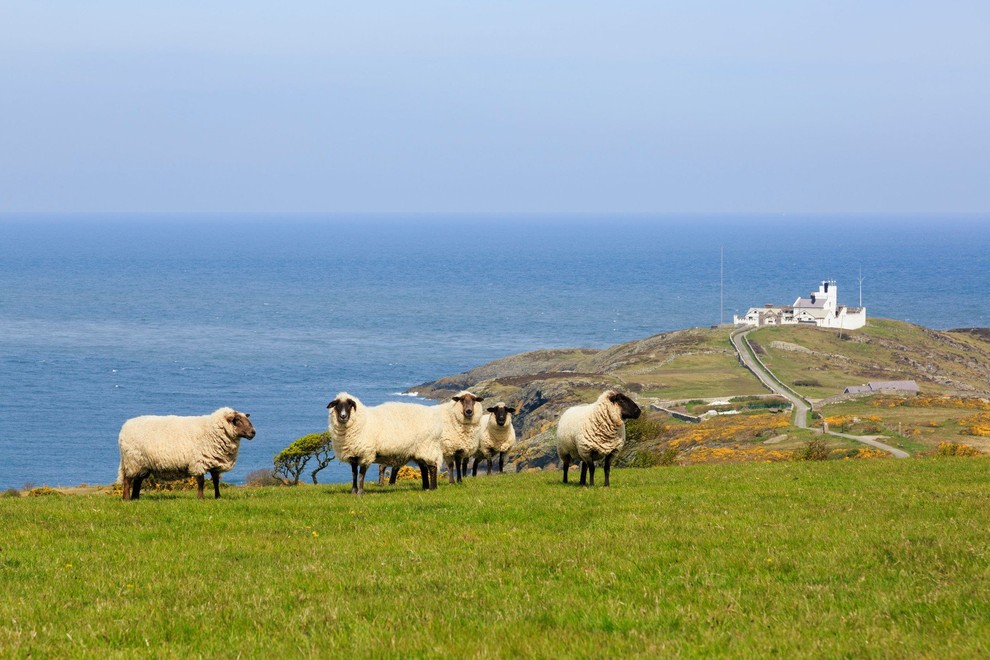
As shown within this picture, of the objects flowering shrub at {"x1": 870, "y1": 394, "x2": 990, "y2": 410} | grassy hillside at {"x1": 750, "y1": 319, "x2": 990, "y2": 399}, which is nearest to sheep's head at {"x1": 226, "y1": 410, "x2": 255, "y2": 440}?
flowering shrub at {"x1": 870, "y1": 394, "x2": 990, "y2": 410}

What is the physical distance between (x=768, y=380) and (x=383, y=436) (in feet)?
298

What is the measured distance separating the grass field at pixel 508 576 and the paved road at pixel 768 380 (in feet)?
181

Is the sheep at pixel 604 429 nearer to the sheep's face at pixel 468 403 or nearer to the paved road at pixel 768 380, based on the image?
the sheep's face at pixel 468 403

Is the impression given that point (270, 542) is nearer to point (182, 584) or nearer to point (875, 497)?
point (182, 584)

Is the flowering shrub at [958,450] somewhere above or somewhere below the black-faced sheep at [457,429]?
below

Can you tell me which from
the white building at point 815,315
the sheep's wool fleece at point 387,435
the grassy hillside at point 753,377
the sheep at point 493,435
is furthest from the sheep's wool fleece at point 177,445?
the white building at point 815,315

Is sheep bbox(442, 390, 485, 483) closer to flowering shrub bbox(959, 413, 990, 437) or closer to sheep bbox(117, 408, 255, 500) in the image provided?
sheep bbox(117, 408, 255, 500)

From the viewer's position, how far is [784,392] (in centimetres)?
10288

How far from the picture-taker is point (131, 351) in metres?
171

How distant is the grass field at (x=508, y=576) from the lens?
10.5 metres

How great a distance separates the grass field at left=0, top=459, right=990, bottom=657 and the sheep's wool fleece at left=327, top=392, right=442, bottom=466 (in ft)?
10.4

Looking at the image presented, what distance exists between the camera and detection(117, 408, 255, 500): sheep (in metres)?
23.4

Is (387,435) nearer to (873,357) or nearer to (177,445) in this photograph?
(177,445)

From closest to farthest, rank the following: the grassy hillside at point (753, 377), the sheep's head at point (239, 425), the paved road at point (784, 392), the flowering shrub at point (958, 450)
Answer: the sheep's head at point (239, 425) < the flowering shrub at point (958, 450) < the paved road at point (784, 392) < the grassy hillside at point (753, 377)
